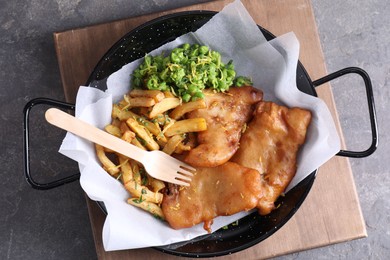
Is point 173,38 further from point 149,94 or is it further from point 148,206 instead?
point 148,206

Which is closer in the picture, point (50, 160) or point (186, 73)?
point (186, 73)

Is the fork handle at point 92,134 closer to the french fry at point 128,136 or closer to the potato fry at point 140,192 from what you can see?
the french fry at point 128,136

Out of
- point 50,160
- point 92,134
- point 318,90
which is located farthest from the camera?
point 50,160

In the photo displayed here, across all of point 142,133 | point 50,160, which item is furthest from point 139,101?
point 50,160

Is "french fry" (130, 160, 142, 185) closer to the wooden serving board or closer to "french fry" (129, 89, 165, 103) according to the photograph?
"french fry" (129, 89, 165, 103)

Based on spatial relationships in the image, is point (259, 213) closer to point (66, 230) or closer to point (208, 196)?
point (208, 196)

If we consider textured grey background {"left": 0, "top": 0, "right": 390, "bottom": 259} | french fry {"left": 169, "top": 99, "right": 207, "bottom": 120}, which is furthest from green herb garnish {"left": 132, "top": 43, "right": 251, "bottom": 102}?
textured grey background {"left": 0, "top": 0, "right": 390, "bottom": 259}

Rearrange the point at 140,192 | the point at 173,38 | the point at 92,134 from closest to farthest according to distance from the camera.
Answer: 1. the point at 92,134
2. the point at 140,192
3. the point at 173,38
